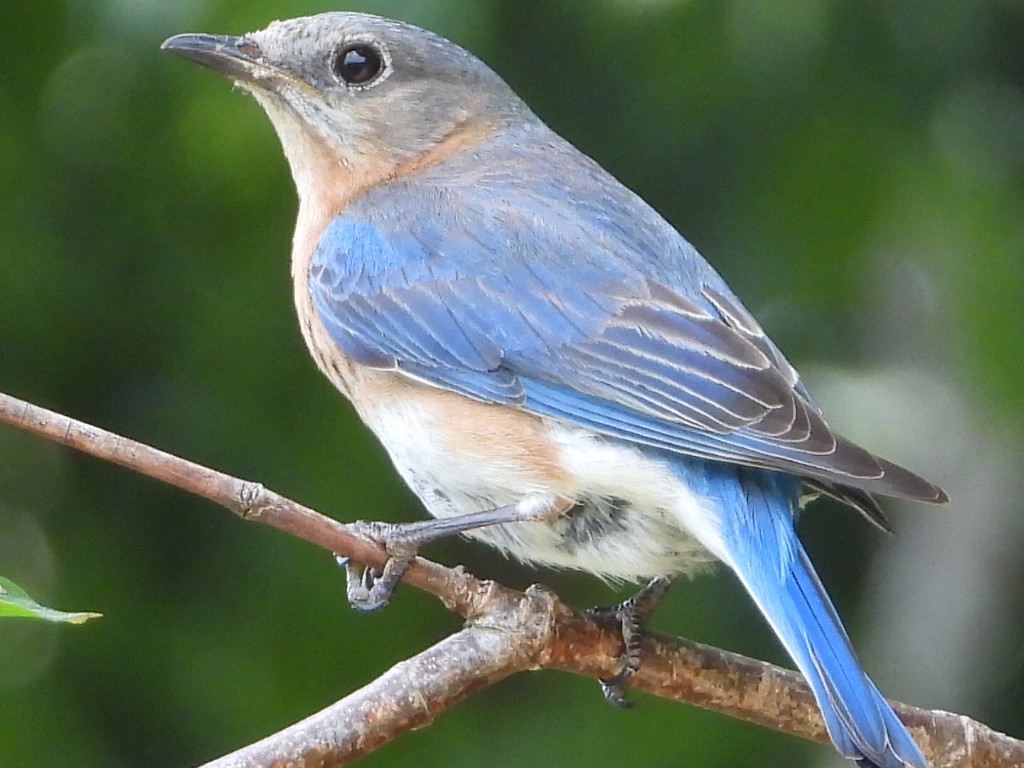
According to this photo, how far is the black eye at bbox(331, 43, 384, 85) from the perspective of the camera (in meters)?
A: 4.61

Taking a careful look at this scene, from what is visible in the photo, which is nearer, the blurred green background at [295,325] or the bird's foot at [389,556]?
the bird's foot at [389,556]

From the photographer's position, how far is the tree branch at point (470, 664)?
2773 mm

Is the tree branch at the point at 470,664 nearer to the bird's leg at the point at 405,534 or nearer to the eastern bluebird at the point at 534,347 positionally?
the bird's leg at the point at 405,534

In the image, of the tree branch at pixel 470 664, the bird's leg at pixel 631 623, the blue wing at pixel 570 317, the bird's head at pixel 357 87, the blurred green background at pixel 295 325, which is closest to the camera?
the tree branch at pixel 470 664

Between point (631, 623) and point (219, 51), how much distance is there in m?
1.86

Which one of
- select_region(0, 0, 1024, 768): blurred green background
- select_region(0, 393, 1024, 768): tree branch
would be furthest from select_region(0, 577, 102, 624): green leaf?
select_region(0, 0, 1024, 768): blurred green background

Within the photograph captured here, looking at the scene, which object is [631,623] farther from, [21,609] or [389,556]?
[21,609]

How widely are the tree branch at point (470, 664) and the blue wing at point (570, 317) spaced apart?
0.49 meters

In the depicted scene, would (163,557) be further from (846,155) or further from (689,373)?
(846,155)

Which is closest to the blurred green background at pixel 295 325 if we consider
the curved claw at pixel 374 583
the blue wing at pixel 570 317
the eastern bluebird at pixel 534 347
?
the eastern bluebird at pixel 534 347

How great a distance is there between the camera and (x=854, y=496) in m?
3.77

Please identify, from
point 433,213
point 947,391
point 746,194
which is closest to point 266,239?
point 433,213

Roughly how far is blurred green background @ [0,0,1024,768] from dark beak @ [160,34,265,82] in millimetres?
469

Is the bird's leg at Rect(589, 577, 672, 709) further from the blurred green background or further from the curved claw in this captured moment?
the blurred green background
